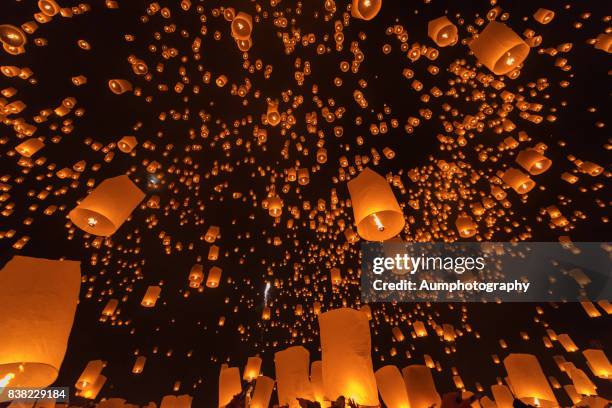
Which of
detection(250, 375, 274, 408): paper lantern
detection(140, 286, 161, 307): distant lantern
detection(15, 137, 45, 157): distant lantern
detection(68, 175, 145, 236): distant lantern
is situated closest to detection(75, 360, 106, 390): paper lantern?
detection(140, 286, 161, 307): distant lantern

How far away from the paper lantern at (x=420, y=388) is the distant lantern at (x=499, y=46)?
3.64 metres

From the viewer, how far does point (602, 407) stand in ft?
18.4

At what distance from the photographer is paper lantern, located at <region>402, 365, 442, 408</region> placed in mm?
4273

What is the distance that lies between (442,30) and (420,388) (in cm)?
420

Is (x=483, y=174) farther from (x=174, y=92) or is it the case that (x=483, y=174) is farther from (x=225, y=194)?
(x=174, y=92)

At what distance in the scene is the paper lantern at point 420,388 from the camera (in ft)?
14.0

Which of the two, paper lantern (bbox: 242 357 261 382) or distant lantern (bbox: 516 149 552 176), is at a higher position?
distant lantern (bbox: 516 149 552 176)

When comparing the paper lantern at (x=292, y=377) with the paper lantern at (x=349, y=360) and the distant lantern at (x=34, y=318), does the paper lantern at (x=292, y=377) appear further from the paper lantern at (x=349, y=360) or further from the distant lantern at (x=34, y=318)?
the distant lantern at (x=34, y=318)

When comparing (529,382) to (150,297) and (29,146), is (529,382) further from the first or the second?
(29,146)

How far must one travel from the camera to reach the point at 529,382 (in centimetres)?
473

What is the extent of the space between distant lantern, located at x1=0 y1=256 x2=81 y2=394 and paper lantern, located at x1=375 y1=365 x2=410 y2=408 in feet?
12.7

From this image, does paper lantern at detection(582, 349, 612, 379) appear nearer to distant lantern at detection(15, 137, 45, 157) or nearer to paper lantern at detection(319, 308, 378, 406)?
paper lantern at detection(319, 308, 378, 406)

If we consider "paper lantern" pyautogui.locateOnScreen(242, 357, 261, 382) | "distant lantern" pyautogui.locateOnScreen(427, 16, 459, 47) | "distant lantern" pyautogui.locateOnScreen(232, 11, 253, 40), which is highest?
"distant lantern" pyautogui.locateOnScreen(427, 16, 459, 47)

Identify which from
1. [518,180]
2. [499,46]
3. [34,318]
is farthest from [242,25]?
[518,180]
